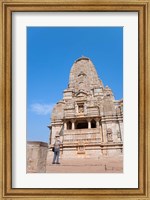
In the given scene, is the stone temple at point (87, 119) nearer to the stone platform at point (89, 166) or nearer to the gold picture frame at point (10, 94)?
the stone platform at point (89, 166)

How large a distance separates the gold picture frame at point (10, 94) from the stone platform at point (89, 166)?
225 mm

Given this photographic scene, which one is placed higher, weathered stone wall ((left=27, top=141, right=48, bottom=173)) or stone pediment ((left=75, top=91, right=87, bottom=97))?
stone pediment ((left=75, top=91, right=87, bottom=97))

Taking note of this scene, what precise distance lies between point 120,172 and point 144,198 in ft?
1.10

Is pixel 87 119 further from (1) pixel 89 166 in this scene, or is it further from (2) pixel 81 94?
(1) pixel 89 166

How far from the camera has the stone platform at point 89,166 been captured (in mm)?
3139

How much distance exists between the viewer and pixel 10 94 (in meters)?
3.03

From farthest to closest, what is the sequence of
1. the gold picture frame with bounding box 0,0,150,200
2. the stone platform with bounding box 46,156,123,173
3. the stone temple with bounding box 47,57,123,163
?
1. the stone temple with bounding box 47,57,123,163
2. the stone platform with bounding box 46,156,123,173
3. the gold picture frame with bounding box 0,0,150,200

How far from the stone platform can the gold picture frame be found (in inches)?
8.9

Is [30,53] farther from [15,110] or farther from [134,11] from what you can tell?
[134,11]

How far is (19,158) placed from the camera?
3.04m

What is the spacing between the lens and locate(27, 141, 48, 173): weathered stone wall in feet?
10.3

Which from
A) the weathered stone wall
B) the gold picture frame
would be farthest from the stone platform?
the gold picture frame

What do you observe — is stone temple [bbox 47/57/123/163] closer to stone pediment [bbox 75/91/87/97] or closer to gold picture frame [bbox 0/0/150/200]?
stone pediment [bbox 75/91/87/97]

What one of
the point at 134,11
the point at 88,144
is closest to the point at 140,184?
the point at 88,144
